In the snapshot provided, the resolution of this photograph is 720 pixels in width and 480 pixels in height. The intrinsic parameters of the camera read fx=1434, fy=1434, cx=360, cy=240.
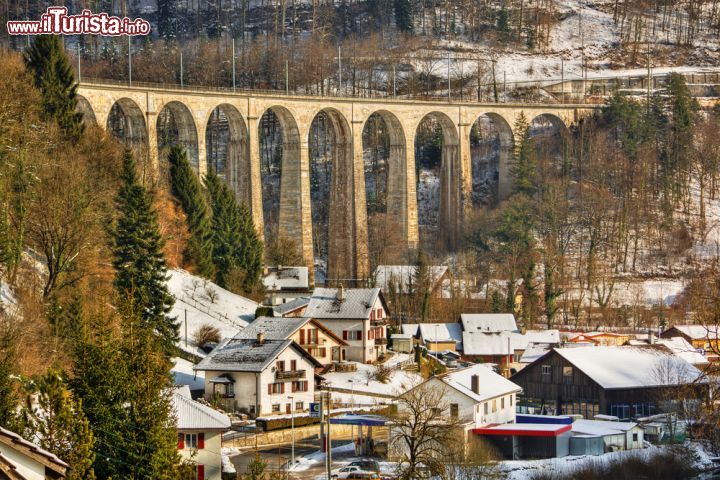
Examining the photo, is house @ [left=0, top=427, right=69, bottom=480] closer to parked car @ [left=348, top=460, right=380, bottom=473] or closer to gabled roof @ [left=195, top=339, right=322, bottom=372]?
parked car @ [left=348, top=460, right=380, bottom=473]

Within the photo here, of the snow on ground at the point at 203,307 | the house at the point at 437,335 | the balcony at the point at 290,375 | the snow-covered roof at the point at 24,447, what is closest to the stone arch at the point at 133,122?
the snow on ground at the point at 203,307

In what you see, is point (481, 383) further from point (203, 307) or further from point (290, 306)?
point (290, 306)

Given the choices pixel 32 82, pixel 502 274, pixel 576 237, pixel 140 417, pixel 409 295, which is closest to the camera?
pixel 140 417

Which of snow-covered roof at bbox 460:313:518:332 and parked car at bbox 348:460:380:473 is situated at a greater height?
snow-covered roof at bbox 460:313:518:332

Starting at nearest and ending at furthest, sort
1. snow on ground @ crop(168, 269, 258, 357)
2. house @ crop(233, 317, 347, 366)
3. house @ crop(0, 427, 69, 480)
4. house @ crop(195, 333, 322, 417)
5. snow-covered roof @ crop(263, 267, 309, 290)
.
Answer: house @ crop(0, 427, 69, 480)
house @ crop(195, 333, 322, 417)
house @ crop(233, 317, 347, 366)
snow on ground @ crop(168, 269, 258, 357)
snow-covered roof @ crop(263, 267, 309, 290)

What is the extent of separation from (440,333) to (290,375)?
82.7 feet

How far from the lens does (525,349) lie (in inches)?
3307

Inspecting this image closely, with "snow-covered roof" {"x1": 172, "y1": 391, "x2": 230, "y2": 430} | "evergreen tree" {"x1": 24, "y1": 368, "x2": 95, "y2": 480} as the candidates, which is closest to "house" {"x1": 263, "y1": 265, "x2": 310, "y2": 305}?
"snow-covered roof" {"x1": 172, "y1": 391, "x2": 230, "y2": 430}

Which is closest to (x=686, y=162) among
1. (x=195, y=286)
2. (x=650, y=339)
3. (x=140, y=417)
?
(x=650, y=339)

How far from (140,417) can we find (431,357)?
52138 mm

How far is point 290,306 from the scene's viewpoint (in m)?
78.9

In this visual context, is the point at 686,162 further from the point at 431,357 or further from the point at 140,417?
the point at 140,417

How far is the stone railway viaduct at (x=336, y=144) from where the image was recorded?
8900 centimetres

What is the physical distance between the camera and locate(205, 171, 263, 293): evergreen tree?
83.1 m
